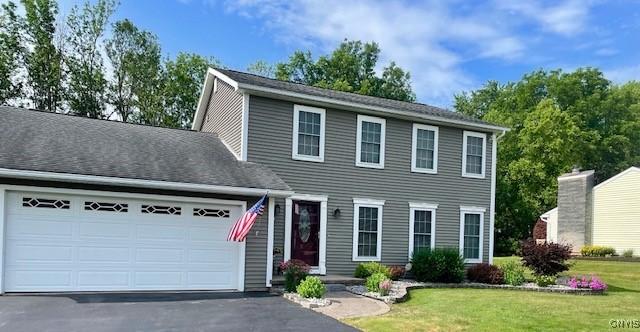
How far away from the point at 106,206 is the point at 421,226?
9.38m

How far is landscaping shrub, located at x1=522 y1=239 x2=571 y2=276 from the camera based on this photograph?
15.4 meters

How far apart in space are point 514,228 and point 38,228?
113 feet

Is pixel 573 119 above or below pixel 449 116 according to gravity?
above

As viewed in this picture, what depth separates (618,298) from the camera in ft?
43.1

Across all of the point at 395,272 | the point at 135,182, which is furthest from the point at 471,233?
the point at 135,182

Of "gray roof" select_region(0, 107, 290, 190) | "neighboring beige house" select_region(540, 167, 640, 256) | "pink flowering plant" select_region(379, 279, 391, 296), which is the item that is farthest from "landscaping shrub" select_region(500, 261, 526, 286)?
"neighboring beige house" select_region(540, 167, 640, 256)

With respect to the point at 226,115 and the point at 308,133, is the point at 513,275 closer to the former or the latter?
the point at 308,133

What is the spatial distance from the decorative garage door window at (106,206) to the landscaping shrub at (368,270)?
6519mm

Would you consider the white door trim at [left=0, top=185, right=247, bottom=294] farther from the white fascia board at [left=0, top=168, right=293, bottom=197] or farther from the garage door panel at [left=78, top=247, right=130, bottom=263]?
the garage door panel at [left=78, top=247, right=130, bottom=263]

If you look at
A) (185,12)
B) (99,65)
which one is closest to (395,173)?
(185,12)

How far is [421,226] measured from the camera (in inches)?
635

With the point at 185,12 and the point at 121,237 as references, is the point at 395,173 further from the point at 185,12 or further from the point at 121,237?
the point at 185,12

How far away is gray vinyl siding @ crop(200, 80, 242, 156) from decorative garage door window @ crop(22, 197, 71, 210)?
4480 millimetres

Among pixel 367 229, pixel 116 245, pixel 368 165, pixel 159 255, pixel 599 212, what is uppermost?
pixel 368 165
